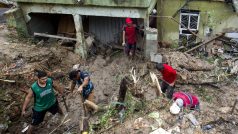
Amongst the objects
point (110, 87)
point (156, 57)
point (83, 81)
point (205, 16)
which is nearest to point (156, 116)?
point (83, 81)

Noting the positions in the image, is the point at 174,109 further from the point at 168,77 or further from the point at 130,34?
the point at 130,34

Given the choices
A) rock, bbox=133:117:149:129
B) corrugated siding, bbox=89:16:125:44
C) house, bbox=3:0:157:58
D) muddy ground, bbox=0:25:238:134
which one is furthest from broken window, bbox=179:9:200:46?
rock, bbox=133:117:149:129

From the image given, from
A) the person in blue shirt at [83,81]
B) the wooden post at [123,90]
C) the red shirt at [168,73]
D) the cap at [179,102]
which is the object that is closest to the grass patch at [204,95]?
the red shirt at [168,73]

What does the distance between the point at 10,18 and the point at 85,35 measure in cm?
298

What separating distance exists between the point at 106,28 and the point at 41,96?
234 inches

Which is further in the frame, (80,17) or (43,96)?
(80,17)

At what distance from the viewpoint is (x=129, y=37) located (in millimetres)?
10594

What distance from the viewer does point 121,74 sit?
35.2ft

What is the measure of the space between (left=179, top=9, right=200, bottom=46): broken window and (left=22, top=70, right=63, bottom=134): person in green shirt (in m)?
6.79

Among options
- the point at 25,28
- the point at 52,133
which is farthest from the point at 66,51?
the point at 52,133

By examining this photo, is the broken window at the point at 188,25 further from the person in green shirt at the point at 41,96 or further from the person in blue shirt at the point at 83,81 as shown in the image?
the person in green shirt at the point at 41,96

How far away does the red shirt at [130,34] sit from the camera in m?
10.4

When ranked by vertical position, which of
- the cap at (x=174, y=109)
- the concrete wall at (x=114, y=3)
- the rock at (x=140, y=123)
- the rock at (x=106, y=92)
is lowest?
the rock at (x=106, y=92)

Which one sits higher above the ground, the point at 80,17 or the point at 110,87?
the point at 80,17
